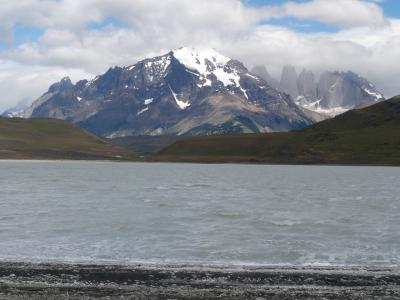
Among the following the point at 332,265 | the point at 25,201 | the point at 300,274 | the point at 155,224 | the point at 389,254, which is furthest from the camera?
the point at 25,201

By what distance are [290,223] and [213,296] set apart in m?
34.6

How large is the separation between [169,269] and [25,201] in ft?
171

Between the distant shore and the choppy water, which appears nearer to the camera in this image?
the distant shore

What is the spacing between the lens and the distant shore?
2847 cm

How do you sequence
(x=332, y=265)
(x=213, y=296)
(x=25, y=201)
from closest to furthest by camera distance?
(x=213, y=296)
(x=332, y=265)
(x=25, y=201)

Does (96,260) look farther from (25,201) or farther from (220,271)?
(25,201)

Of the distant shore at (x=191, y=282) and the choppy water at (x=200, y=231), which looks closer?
the distant shore at (x=191, y=282)

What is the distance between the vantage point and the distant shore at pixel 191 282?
2847 cm

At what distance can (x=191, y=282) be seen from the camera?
31.8m

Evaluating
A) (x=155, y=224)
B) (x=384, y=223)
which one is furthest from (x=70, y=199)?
(x=384, y=223)

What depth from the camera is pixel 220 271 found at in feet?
117

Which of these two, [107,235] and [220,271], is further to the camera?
[107,235]

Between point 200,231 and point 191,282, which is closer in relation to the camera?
point 191,282

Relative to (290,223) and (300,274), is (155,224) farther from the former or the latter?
Result: (300,274)
